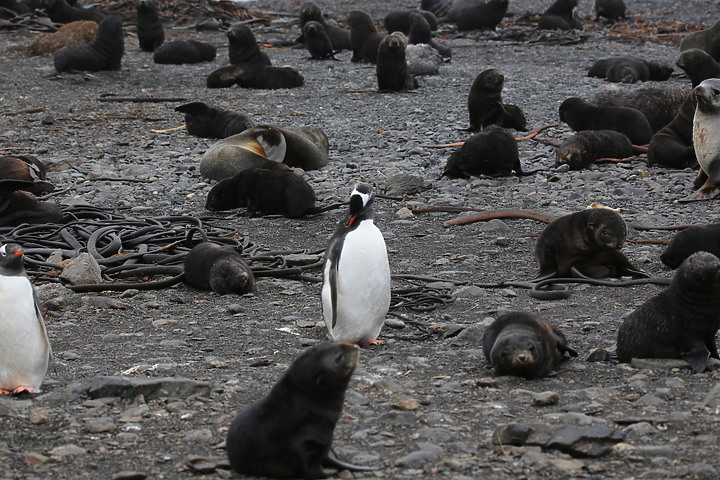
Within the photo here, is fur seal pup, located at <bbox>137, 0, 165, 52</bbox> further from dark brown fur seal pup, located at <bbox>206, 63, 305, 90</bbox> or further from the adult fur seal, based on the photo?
dark brown fur seal pup, located at <bbox>206, 63, 305, 90</bbox>

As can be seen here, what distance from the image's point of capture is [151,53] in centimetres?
1919

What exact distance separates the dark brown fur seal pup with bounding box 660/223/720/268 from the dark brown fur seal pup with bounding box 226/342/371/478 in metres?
3.87

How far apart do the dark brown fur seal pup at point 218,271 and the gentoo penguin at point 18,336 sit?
7.04ft

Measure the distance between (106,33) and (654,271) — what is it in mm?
11887

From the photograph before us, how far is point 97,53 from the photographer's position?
54.8ft

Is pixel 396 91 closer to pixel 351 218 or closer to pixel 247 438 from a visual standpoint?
pixel 351 218

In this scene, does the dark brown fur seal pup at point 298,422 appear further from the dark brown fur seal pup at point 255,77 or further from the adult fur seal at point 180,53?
the adult fur seal at point 180,53

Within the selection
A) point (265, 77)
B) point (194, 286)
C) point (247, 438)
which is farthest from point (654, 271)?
point (265, 77)

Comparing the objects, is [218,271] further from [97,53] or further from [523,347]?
[97,53]

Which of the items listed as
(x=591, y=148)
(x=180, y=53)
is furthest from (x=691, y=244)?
(x=180, y=53)

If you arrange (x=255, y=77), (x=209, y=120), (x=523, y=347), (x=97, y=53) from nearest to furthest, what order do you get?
(x=523, y=347), (x=209, y=120), (x=255, y=77), (x=97, y=53)

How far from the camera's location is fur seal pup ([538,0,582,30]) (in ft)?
69.3

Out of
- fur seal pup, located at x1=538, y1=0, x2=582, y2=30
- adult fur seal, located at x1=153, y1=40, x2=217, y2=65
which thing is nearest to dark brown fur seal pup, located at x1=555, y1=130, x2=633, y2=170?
adult fur seal, located at x1=153, y1=40, x2=217, y2=65

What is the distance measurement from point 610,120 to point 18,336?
26.3 ft
